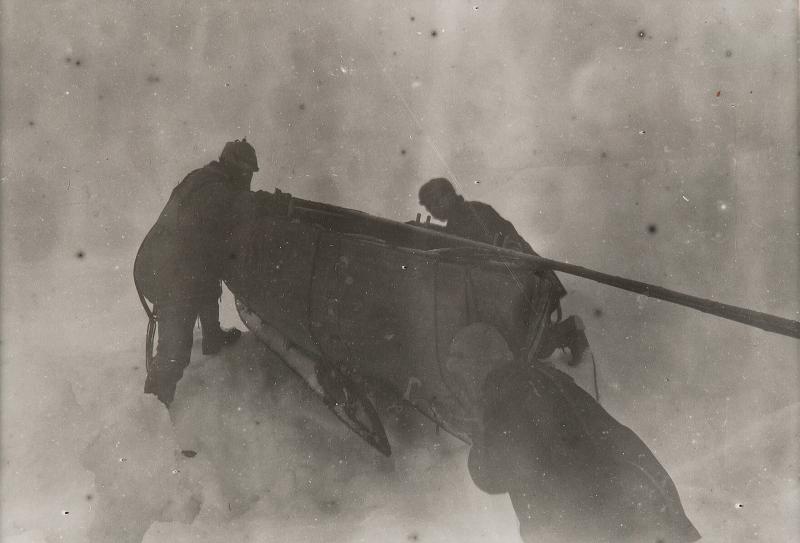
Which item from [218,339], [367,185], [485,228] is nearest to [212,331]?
[218,339]

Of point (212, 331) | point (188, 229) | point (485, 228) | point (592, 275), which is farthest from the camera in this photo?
point (212, 331)

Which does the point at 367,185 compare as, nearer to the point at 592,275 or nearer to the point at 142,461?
the point at 592,275

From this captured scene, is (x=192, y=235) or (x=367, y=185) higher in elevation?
(x=367, y=185)

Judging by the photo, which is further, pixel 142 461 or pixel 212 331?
pixel 212 331

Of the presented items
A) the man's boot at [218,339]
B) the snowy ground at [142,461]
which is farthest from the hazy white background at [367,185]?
the man's boot at [218,339]

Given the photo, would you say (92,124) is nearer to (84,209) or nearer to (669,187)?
(84,209)

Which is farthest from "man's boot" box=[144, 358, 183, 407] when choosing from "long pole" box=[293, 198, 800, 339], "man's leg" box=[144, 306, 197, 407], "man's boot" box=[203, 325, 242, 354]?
"long pole" box=[293, 198, 800, 339]

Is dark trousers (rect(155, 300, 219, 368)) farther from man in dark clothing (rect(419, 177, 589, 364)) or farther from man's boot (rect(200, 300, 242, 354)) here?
man in dark clothing (rect(419, 177, 589, 364))

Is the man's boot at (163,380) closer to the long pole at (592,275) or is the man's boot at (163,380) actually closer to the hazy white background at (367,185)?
the hazy white background at (367,185)
